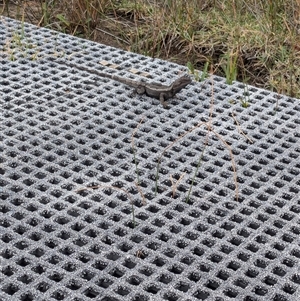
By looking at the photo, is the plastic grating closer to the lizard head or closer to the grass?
the lizard head

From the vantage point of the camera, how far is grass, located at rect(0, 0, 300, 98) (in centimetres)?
434

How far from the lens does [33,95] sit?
3.58 m

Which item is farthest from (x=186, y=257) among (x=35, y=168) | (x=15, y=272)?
(x=35, y=168)

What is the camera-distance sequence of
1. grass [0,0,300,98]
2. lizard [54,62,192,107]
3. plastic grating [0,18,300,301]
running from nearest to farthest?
1. plastic grating [0,18,300,301]
2. lizard [54,62,192,107]
3. grass [0,0,300,98]

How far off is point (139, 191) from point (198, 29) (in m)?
2.10

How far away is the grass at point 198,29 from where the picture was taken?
14.3 feet

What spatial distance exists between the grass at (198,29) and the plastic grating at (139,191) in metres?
0.53

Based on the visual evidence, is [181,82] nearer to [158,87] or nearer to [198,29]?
[158,87]

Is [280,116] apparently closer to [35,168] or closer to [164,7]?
[35,168]

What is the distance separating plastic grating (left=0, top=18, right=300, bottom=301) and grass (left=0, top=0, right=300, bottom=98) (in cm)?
53

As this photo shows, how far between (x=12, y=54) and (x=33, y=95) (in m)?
0.50

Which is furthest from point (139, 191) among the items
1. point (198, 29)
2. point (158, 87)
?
point (198, 29)

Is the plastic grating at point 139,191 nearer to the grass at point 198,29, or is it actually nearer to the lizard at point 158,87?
the lizard at point 158,87

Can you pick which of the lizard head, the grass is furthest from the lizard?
the grass
